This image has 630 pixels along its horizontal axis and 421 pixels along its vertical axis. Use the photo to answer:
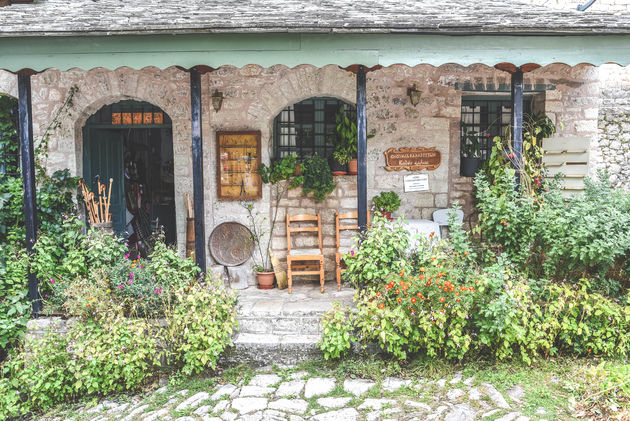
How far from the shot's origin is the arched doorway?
7102mm

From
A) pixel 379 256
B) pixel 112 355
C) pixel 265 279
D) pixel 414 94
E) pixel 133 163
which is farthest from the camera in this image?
pixel 133 163

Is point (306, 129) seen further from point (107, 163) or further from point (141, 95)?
point (107, 163)

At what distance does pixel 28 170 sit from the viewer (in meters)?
5.18

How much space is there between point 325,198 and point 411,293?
278cm

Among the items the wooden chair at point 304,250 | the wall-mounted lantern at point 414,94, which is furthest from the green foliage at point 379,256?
the wall-mounted lantern at point 414,94

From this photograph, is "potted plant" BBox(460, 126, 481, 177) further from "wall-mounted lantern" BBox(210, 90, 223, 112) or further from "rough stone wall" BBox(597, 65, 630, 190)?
"wall-mounted lantern" BBox(210, 90, 223, 112)

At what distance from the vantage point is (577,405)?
375 cm

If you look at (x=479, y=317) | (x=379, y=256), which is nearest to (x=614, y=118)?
(x=479, y=317)

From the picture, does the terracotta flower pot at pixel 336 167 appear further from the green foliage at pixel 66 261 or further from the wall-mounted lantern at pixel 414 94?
the green foliage at pixel 66 261

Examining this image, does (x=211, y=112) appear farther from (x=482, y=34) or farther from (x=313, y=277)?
(x=482, y=34)

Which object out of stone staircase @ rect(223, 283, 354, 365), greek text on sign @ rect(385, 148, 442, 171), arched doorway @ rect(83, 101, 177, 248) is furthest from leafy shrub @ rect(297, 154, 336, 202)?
arched doorway @ rect(83, 101, 177, 248)

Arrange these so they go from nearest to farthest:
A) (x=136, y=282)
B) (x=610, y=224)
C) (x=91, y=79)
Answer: (x=610, y=224) → (x=136, y=282) → (x=91, y=79)

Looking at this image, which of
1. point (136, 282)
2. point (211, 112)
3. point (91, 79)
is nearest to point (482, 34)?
point (211, 112)

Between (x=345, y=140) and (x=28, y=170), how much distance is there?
3822mm
